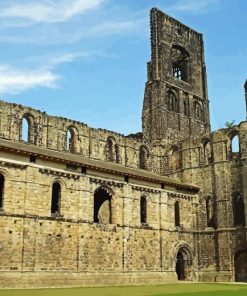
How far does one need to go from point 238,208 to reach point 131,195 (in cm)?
861

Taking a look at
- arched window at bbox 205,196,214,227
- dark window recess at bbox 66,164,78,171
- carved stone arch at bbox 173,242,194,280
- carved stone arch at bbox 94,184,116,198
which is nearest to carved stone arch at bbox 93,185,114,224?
carved stone arch at bbox 94,184,116,198

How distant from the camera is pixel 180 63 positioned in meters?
47.3

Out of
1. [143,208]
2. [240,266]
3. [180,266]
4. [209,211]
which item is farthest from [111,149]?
[240,266]

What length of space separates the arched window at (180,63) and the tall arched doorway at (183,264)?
1889 centimetres

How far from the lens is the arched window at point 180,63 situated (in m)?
46.7

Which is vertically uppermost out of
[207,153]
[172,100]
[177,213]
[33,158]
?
[172,100]

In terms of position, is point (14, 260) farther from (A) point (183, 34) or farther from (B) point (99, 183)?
(A) point (183, 34)

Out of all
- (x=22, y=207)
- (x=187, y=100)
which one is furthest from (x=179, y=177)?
(x=22, y=207)

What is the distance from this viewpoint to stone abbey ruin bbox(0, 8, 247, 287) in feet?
83.8

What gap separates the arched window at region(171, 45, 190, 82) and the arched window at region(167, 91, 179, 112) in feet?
11.7

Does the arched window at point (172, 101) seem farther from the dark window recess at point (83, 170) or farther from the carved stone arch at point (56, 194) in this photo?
the carved stone arch at point (56, 194)

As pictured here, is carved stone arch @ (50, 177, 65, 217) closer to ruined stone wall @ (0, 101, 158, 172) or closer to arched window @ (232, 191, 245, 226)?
ruined stone wall @ (0, 101, 158, 172)

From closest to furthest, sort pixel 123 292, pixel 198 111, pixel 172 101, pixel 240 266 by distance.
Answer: pixel 123 292
pixel 240 266
pixel 172 101
pixel 198 111

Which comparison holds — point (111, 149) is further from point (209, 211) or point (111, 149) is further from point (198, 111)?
point (198, 111)
